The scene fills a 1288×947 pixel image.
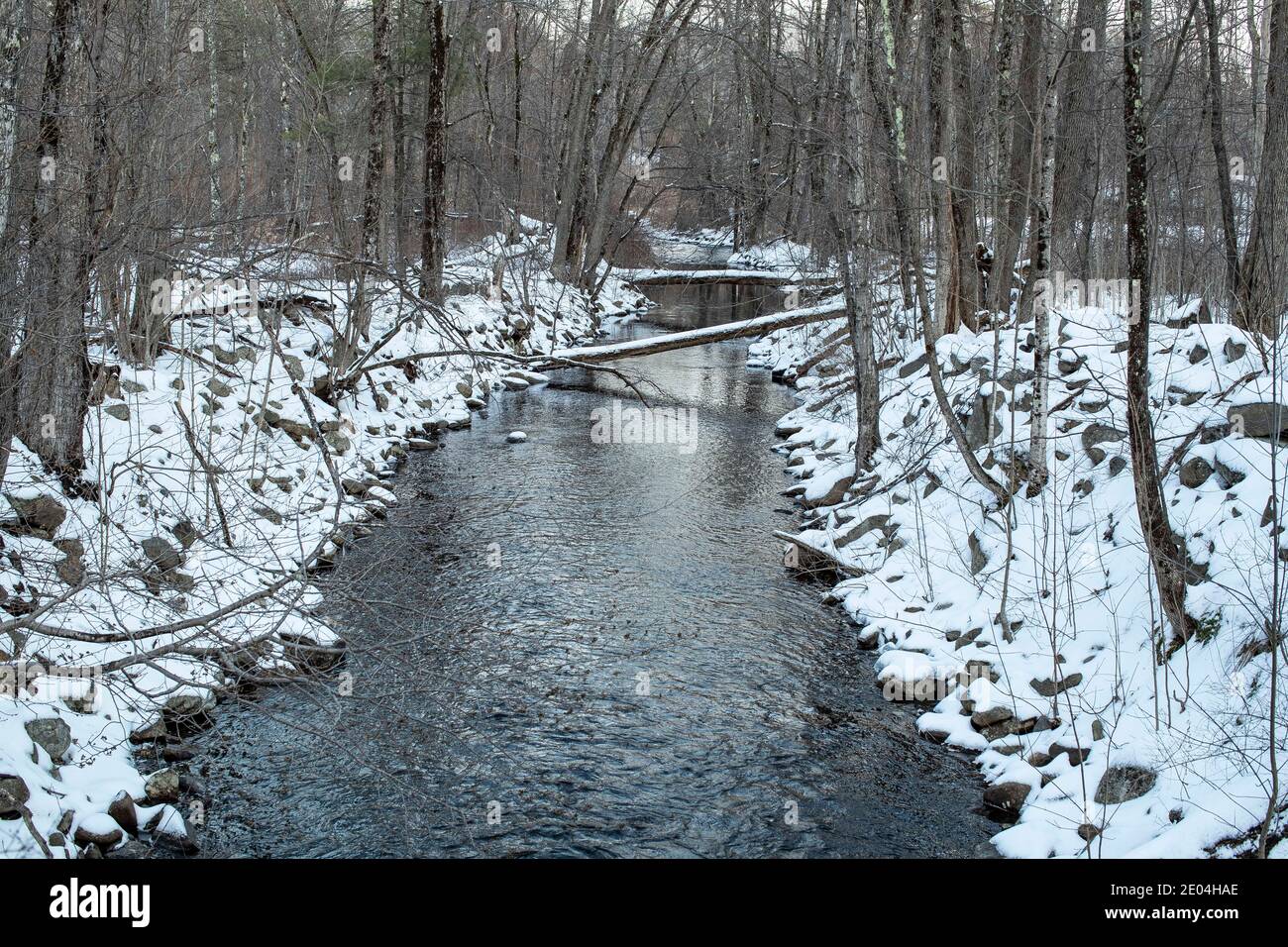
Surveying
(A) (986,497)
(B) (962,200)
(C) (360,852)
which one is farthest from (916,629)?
(B) (962,200)

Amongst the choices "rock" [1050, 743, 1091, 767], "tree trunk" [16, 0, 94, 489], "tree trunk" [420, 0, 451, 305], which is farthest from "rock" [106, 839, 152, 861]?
"tree trunk" [420, 0, 451, 305]

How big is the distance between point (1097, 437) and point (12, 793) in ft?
29.3

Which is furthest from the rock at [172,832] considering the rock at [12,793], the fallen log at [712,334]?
the fallen log at [712,334]

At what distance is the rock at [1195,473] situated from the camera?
321 inches

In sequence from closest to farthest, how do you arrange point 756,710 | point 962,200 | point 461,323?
point 756,710, point 962,200, point 461,323

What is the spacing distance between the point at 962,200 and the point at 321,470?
8.65 m

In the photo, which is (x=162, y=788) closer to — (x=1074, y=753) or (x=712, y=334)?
(x=1074, y=753)

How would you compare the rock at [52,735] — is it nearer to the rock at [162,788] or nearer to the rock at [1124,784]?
the rock at [162,788]

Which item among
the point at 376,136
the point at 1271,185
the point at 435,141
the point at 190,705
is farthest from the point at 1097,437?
the point at 435,141

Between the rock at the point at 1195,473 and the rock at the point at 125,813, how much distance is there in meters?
7.69

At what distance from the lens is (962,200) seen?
13.5 meters

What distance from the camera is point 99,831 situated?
19.4 ft
